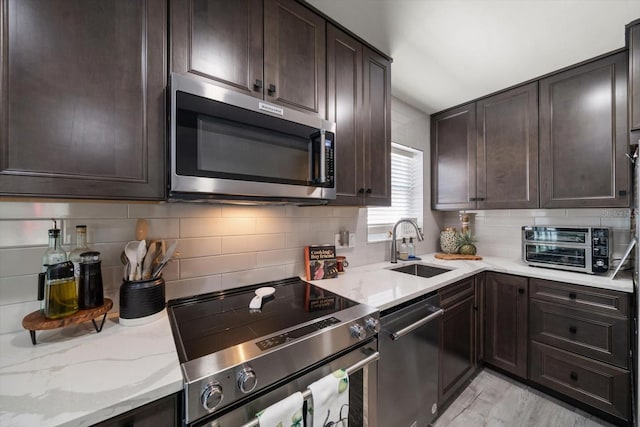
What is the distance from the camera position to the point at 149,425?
2.11 ft

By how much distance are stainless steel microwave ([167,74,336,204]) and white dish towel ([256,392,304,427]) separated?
75cm

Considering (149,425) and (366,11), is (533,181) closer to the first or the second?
(366,11)

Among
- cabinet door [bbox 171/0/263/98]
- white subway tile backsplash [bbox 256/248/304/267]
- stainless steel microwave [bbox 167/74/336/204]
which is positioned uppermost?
cabinet door [bbox 171/0/263/98]

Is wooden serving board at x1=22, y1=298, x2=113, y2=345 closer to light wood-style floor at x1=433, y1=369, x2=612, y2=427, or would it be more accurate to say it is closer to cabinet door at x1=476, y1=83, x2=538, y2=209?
light wood-style floor at x1=433, y1=369, x2=612, y2=427

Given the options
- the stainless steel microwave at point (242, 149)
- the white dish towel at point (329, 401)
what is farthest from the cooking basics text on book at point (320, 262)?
the white dish towel at point (329, 401)

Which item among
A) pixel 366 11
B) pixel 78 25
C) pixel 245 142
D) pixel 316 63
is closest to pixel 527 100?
pixel 366 11

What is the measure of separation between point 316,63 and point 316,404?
1.59 metres

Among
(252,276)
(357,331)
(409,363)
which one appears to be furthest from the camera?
(252,276)

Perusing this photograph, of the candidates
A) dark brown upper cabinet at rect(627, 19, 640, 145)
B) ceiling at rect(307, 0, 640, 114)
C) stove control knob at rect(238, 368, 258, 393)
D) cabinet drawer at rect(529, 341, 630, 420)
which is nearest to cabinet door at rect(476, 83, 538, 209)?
ceiling at rect(307, 0, 640, 114)

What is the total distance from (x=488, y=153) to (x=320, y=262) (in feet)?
6.54

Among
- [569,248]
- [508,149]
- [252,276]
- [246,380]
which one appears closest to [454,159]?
[508,149]

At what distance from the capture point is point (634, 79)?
1.58 meters

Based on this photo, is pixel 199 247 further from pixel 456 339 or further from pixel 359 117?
pixel 456 339

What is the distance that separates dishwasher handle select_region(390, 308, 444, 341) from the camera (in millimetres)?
1265
